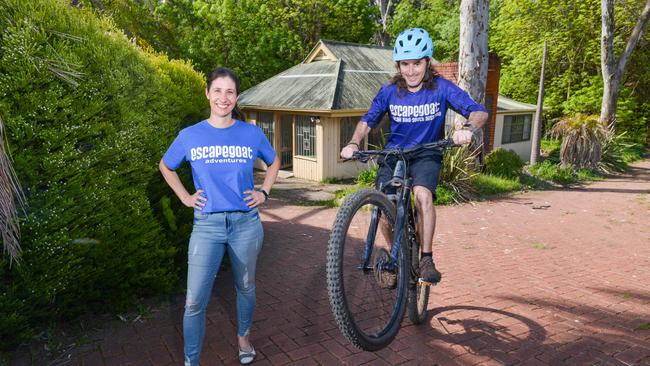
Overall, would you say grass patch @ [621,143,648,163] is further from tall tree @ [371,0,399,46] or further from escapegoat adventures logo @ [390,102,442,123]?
escapegoat adventures logo @ [390,102,442,123]

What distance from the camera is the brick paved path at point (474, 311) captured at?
361 centimetres

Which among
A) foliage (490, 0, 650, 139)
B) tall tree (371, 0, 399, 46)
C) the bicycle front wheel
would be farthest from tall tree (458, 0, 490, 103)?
tall tree (371, 0, 399, 46)

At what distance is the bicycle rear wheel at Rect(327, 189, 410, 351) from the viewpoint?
296 centimetres

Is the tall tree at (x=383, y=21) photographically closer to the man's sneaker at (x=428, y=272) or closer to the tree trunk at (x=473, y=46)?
the tree trunk at (x=473, y=46)

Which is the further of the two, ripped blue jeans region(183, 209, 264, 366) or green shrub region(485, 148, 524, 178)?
green shrub region(485, 148, 524, 178)

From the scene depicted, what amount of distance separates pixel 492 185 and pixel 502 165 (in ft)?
6.68

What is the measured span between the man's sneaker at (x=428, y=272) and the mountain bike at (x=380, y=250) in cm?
5

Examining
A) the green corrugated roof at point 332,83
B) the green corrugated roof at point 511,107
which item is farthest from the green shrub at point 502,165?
the green corrugated roof at point 511,107

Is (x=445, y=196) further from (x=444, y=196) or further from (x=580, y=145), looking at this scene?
(x=580, y=145)

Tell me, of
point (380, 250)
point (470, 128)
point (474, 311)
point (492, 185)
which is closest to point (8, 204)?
point (380, 250)

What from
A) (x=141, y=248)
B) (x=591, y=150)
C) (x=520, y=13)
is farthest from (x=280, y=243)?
(x=520, y=13)

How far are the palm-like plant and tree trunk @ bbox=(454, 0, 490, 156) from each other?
432 inches

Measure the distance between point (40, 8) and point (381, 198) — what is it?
2931 millimetres

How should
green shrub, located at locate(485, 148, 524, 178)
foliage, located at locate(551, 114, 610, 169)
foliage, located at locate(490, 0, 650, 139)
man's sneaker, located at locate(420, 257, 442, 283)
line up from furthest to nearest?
foliage, located at locate(490, 0, 650, 139) < foliage, located at locate(551, 114, 610, 169) < green shrub, located at locate(485, 148, 524, 178) < man's sneaker, located at locate(420, 257, 442, 283)
